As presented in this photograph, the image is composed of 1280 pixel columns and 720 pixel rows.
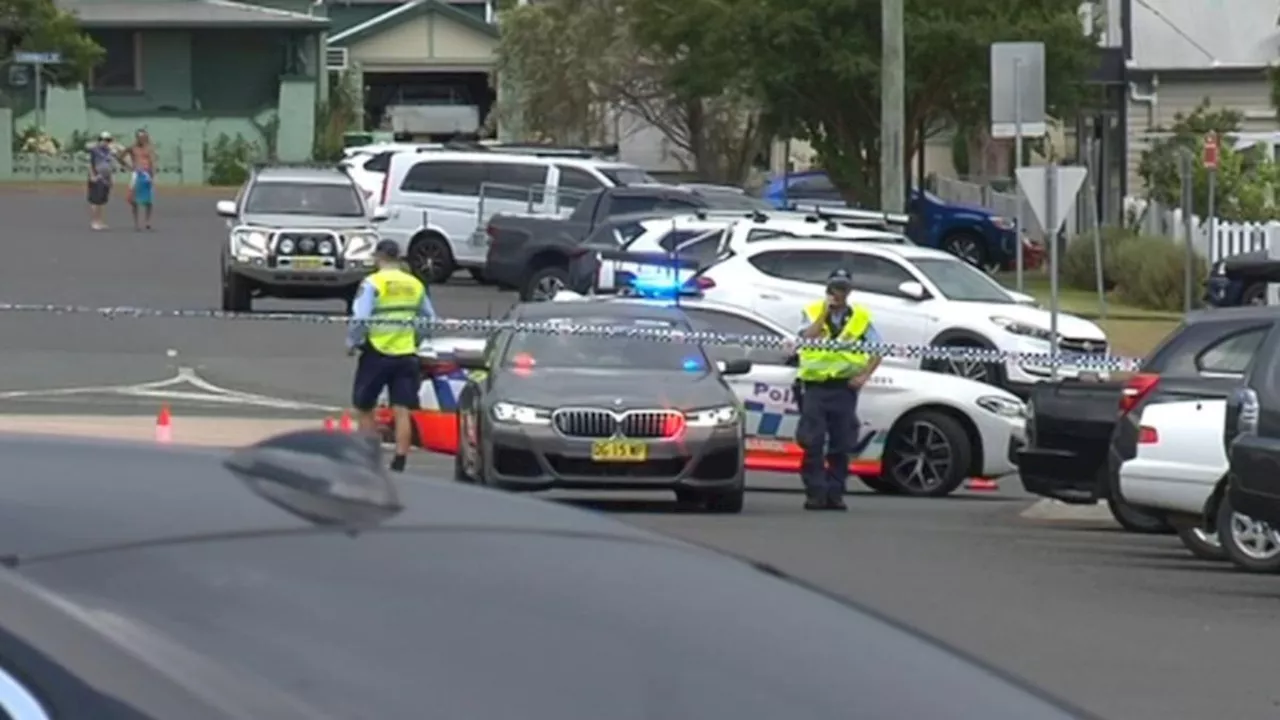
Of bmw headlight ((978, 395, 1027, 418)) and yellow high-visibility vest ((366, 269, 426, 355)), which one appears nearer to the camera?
yellow high-visibility vest ((366, 269, 426, 355))

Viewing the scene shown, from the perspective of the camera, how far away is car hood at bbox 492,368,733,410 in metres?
16.1

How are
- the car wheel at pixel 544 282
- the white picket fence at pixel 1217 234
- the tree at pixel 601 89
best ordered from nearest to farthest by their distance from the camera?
1. the car wheel at pixel 544 282
2. the white picket fence at pixel 1217 234
3. the tree at pixel 601 89

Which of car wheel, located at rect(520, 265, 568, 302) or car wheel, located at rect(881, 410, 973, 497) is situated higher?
car wheel, located at rect(520, 265, 568, 302)

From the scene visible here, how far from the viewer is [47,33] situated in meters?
62.3

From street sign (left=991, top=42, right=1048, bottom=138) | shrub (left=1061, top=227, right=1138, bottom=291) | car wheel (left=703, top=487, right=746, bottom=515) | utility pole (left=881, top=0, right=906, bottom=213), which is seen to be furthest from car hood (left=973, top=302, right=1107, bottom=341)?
shrub (left=1061, top=227, right=1138, bottom=291)

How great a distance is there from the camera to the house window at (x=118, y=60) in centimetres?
6888

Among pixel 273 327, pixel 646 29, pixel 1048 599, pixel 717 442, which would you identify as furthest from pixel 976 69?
pixel 1048 599

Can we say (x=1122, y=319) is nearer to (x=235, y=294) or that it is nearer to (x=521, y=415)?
(x=235, y=294)

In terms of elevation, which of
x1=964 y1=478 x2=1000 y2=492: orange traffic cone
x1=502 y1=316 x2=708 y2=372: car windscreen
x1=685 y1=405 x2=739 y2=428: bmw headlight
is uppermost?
x1=502 y1=316 x2=708 y2=372: car windscreen

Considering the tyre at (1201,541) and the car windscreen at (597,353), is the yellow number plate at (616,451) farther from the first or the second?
the tyre at (1201,541)

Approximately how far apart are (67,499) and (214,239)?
43806mm

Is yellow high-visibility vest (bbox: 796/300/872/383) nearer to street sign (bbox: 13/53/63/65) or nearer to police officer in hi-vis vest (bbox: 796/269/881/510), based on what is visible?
police officer in hi-vis vest (bbox: 796/269/881/510)

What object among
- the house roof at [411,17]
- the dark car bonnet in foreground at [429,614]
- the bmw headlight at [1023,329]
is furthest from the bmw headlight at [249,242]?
the house roof at [411,17]

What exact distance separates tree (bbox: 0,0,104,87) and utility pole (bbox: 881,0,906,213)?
1403 inches
